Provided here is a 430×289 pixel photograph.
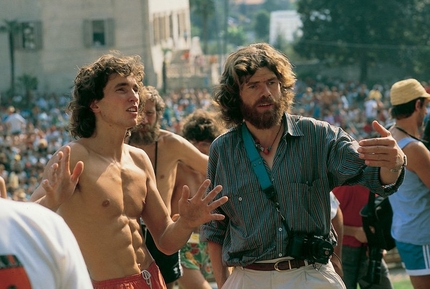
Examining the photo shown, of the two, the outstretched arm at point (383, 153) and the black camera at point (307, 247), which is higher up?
the outstretched arm at point (383, 153)

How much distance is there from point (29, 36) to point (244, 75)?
5580 centimetres

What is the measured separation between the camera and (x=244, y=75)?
4738mm

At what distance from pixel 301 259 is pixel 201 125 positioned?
125 inches

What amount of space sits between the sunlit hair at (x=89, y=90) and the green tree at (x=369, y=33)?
6744 centimetres

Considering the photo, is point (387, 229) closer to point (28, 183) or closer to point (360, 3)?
point (28, 183)

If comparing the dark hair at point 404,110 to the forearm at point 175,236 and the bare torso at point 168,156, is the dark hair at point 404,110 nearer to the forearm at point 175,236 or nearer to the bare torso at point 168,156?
the bare torso at point 168,156

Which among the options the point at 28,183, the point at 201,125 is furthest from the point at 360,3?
the point at 201,125

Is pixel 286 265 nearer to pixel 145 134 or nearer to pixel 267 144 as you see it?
pixel 267 144

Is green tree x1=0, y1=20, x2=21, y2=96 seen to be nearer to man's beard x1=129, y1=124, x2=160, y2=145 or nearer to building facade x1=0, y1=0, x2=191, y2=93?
building facade x1=0, y1=0, x2=191, y2=93

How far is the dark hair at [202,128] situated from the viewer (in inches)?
298

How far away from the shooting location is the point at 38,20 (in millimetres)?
58094

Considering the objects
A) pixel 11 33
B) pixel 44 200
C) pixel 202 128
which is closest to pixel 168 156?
pixel 202 128

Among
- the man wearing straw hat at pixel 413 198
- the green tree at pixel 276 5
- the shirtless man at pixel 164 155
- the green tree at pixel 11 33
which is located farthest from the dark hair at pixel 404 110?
the green tree at pixel 276 5

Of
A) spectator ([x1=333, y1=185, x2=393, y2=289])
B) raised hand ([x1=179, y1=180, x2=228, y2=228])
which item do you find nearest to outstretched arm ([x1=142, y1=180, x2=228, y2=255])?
raised hand ([x1=179, y1=180, x2=228, y2=228])
